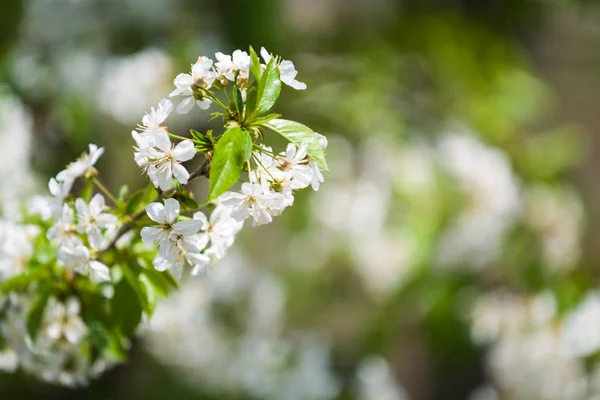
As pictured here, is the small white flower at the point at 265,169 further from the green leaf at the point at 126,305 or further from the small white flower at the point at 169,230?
the green leaf at the point at 126,305

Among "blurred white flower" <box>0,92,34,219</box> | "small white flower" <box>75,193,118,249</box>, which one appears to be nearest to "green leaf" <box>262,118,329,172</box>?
"small white flower" <box>75,193,118,249</box>

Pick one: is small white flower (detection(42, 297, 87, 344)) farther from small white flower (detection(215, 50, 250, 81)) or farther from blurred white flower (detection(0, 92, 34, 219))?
blurred white flower (detection(0, 92, 34, 219))

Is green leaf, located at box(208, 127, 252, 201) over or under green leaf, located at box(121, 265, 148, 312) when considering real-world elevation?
over

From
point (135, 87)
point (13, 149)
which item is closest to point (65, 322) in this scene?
point (13, 149)

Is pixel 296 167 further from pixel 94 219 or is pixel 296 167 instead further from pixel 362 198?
pixel 362 198

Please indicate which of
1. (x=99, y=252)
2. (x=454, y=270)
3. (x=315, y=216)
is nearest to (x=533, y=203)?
(x=454, y=270)

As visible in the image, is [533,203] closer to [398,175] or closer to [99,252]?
[398,175]
